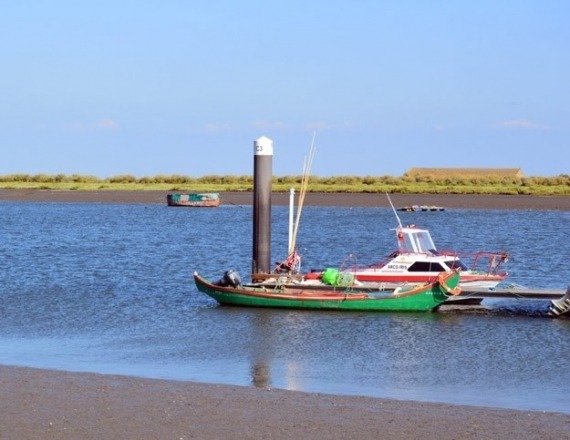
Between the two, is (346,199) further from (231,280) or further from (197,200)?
(231,280)

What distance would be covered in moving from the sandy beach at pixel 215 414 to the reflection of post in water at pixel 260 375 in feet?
2.57

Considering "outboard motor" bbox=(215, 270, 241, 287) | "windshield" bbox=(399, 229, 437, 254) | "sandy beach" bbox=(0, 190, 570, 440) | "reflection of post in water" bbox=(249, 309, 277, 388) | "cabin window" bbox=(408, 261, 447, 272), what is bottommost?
"reflection of post in water" bbox=(249, 309, 277, 388)

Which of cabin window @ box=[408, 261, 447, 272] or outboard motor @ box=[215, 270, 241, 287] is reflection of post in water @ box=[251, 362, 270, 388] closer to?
outboard motor @ box=[215, 270, 241, 287]

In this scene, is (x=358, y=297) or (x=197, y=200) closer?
(x=358, y=297)

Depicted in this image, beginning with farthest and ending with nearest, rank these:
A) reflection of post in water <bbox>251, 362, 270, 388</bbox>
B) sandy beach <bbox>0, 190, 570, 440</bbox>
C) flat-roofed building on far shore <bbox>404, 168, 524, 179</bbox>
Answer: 1. flat-roofed building on far shore <bbox>404, 168, 524, 179</bbox>
2. reflection of post in water <bbox>251, 362, 270, 388</bbox>
3. sandy beach <bbox>0, 190, 570, 440</bbox>

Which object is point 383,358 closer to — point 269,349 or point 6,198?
point 269,349

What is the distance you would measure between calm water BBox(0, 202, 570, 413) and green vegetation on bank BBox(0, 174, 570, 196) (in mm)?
53118

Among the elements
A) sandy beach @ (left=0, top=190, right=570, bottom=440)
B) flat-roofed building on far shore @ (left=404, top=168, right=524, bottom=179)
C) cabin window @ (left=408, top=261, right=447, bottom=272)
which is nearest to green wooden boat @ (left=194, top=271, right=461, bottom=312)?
cabin window @ (left=408, top=261, right=447, bottom=272)

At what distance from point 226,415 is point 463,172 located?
11656 cm

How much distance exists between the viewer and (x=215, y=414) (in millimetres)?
13492

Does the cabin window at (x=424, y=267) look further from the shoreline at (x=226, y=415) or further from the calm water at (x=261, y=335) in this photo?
the shoreline at (x=226, y=415)

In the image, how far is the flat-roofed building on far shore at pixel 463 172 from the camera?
125 metres

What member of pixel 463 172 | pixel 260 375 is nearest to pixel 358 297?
pixel 260 375

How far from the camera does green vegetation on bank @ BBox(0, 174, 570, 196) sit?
97938mm
